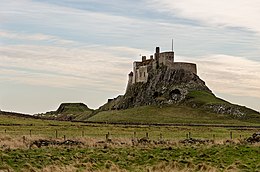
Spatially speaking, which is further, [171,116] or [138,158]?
[171,116]

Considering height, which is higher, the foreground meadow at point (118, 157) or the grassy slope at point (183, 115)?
the grassy slope at point (183, 115)

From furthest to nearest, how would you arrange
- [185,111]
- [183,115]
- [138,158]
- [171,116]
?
[185,111] < [183,115] < [171,116] < [138,158]

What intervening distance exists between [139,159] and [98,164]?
13.7 feet

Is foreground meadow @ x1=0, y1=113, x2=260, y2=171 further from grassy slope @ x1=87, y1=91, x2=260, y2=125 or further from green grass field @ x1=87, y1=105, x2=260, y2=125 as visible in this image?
grassy slope @ x1=87, y1=91, x2=260, y2=125

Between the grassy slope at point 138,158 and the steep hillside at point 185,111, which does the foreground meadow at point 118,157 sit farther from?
the steep hillside at point 185,111

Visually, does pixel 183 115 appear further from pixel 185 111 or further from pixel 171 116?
pixel 185 111

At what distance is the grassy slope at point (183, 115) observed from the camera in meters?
157

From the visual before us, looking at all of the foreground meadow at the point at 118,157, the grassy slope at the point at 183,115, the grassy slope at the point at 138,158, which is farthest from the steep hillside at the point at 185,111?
the grassy slope at the point at 138,158

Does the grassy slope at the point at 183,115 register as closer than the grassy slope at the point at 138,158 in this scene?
No

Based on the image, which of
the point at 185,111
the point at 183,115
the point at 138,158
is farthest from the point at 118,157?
the point at 185,111

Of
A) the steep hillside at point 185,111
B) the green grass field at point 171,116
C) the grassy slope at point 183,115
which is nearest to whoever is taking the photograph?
the green grass field at point 171,116

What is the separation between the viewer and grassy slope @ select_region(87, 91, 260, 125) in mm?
157288

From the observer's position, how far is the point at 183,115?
169000 mm

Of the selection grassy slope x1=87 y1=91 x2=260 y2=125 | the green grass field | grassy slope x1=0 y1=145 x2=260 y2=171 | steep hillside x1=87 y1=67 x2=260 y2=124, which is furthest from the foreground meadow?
steep hillside x1=87 y1=67 x2=260 y2=124
